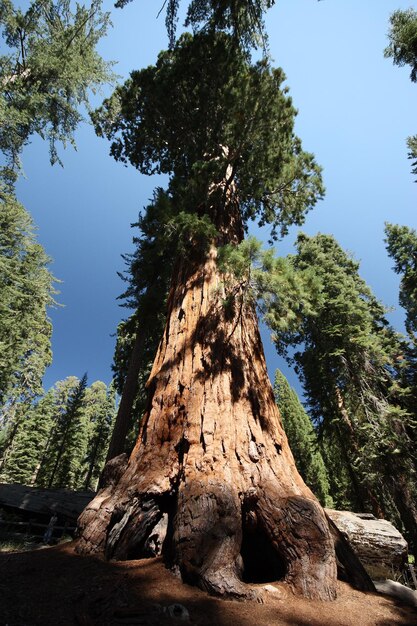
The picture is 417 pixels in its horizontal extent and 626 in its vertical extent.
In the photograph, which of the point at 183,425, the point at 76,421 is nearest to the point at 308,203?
the point at 183,425

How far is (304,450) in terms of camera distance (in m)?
27.1

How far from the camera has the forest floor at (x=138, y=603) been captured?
246 centimetres

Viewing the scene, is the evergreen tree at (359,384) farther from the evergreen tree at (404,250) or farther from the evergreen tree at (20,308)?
the evergreen tree at (20,308)

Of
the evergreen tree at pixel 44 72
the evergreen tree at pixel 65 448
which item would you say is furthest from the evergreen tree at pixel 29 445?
the evergreen tree at pixel 44 72

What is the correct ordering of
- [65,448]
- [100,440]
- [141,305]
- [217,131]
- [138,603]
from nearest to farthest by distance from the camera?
1. [138,603]
2. [217,131]
3. [141,305]
4. [65,448]
5. [100,440]

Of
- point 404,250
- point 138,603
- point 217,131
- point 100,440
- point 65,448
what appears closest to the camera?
point 138,603

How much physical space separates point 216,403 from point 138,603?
235 cm

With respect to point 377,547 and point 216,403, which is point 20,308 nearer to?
point 216,403

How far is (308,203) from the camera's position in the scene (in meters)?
9.55

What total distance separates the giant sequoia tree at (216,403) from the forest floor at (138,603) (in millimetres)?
189

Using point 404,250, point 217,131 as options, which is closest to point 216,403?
point 217,131

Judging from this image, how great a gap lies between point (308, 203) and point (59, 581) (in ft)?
32.7

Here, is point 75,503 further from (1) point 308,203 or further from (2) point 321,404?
(1) point 308,203

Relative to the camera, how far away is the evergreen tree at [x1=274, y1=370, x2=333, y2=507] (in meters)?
26.1
